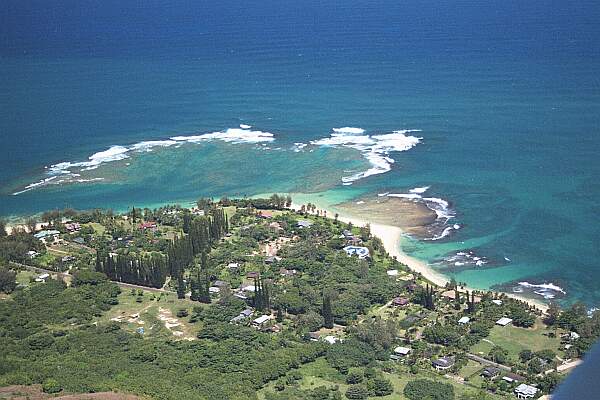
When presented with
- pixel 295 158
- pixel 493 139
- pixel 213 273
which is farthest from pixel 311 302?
pixel 493 139

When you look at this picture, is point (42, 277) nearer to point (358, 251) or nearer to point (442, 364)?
point (358, 251)

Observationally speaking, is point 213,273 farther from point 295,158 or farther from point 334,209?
point 295,158

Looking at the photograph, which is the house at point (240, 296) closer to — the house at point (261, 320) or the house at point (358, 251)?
the house at point (261, 320)

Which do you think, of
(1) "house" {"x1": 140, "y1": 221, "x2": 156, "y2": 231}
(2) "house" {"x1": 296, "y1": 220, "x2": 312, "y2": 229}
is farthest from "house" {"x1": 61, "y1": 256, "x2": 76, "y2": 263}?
(2) "house" {"x1": 296, "y1": 220, "x2": 312, "y2": 229}

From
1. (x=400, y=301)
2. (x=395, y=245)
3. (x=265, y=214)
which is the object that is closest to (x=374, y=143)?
(x=265, y=214)

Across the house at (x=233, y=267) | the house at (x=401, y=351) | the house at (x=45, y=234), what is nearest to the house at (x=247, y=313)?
the house at (x=233, y=267)
